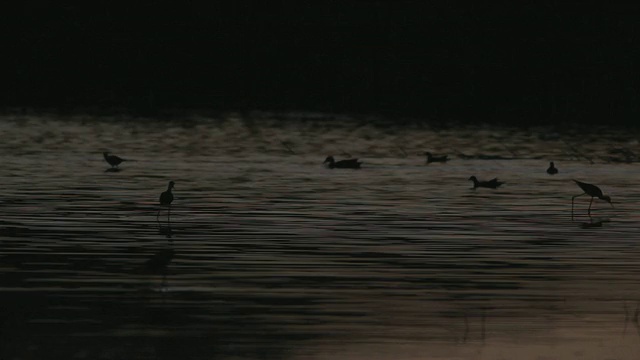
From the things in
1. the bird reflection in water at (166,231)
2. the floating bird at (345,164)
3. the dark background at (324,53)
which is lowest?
the dark background at (324,53)

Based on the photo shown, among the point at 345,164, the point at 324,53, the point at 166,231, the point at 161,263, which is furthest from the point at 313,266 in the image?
the point at 324,53

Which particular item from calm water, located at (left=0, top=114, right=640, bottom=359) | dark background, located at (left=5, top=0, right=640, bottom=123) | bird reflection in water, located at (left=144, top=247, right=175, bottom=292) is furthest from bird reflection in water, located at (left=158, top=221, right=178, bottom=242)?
dark background, located at (left=5, top=0, right=640, bottom=123)

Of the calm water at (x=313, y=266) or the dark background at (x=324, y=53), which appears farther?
the dark background at (x=324, y=53)

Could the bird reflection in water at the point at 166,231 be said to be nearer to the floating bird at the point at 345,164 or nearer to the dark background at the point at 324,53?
the floating bird at the point at 345,164

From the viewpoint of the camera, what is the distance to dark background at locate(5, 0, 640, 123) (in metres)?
113

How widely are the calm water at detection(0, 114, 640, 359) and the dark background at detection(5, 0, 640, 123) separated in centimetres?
6610

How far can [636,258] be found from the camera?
23047 millimetres

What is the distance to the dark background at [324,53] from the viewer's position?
113 metres

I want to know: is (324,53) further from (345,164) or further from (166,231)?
(166,231)

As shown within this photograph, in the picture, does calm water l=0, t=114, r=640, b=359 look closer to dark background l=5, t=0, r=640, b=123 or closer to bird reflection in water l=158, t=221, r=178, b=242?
bird reflection in water l=158, t=221, r=178, b=242

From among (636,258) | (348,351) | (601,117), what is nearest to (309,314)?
(348,351)

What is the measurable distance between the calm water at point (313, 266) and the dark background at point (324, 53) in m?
66.1

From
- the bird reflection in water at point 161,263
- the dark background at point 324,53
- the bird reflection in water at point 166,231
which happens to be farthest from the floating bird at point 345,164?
the dark background at point 324,53

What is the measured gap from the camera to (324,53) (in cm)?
12781
